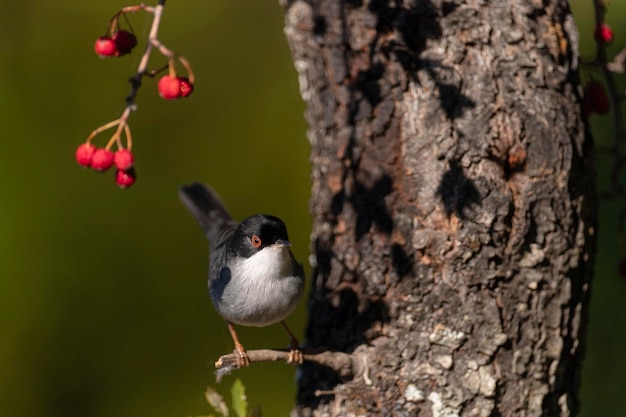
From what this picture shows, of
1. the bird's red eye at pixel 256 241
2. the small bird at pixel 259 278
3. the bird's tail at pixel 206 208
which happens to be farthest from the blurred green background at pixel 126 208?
the bird's red eye at pixel 256 241

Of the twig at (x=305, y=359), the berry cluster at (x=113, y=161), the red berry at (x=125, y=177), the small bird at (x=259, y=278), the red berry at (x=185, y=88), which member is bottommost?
the twig at (x=305, y=359)

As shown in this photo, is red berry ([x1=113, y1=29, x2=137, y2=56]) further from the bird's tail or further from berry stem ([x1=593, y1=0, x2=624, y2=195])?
berry stem ([x1=593, y1=0, x2=624, y2=195])

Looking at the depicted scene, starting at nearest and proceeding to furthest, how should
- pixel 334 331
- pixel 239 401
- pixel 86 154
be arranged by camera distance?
pixel 239 401 → pixel 86 154 → pixel 334 331

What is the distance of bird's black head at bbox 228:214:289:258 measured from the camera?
358 centimetres

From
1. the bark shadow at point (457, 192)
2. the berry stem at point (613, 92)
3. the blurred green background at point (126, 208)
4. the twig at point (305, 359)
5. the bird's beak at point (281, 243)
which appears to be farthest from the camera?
the blurred green background at point (126, 208)

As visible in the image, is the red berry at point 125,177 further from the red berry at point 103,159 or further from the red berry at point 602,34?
the red berry at point 602,34

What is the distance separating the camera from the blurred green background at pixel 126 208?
534 cm

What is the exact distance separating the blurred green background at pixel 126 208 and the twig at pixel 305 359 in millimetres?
1877

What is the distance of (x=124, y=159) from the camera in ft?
8.74

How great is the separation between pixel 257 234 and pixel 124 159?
109 cm

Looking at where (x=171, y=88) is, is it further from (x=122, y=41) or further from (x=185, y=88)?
(x=122, y=41)

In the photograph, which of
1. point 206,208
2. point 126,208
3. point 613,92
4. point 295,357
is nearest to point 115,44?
point 295,357

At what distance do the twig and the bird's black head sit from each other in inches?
20.0

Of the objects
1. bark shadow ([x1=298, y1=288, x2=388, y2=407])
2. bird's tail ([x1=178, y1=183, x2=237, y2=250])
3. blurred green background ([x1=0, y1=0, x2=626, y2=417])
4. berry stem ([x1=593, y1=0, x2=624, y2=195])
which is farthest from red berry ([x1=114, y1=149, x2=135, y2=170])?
blurred green background ([x1=0, y1=0, x2=626, y2=417])
